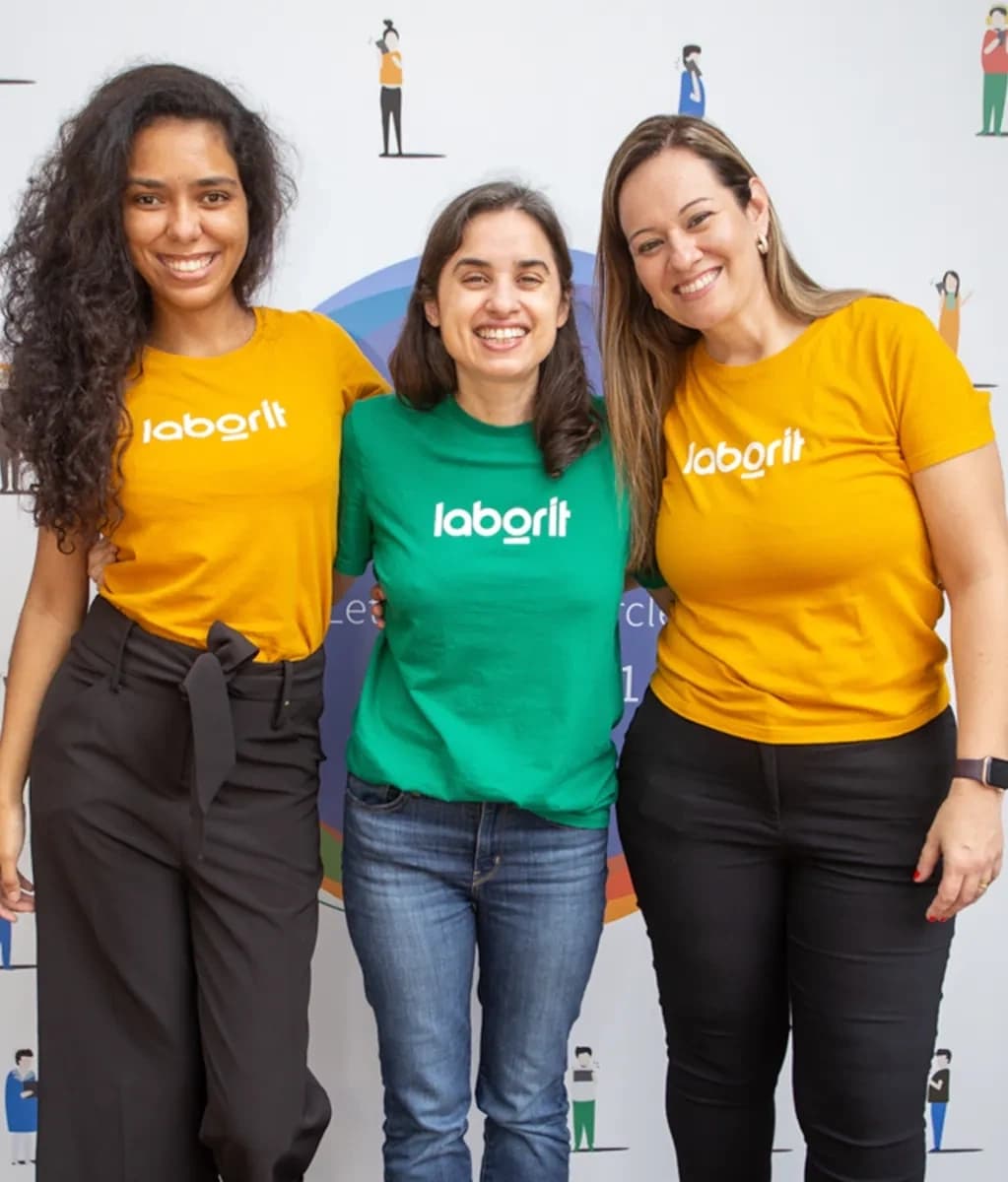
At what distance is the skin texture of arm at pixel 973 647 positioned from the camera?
1296 millimetres

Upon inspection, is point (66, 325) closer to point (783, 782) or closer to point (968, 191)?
point (783, 782)

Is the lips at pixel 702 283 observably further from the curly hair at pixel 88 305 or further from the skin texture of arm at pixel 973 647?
the curly hair at pixel 88 305

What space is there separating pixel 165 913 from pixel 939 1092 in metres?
1.59

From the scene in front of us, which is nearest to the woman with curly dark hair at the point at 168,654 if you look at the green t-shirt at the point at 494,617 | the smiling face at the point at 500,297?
the green t-shirt at the point at 494,617

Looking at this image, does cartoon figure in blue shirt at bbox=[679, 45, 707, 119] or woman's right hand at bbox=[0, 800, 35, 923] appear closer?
woman's right hand at bbox=[0, 800, 35, 923]

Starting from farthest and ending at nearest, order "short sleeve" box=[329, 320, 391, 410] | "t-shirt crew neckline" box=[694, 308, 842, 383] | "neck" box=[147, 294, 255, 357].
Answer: "short sleeve" box=[329, 320, 391, 410] → "neck" box=[147, 294, 255, 357] → "t-shirt crew neckline" box=[694, 308, 842, 383]

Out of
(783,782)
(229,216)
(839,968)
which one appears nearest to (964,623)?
(783,782)

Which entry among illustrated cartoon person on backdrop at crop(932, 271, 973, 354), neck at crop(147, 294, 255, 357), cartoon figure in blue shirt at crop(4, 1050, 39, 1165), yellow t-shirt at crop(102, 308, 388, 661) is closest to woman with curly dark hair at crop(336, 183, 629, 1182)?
yellow t-shirt at crop(102, 308, 388, 661)

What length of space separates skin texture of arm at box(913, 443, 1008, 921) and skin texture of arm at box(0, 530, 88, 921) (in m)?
1.12

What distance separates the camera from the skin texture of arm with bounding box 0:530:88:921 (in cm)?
156

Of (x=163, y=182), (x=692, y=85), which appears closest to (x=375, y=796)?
(x=163, y=182)

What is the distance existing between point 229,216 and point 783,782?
3.29ft

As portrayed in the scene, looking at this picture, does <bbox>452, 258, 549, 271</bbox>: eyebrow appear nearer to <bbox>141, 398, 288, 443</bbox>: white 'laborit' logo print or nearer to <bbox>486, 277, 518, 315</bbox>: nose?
<bbox>486, 277, 518, 315</bbox>: nose

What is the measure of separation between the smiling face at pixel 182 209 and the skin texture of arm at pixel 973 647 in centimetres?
92
